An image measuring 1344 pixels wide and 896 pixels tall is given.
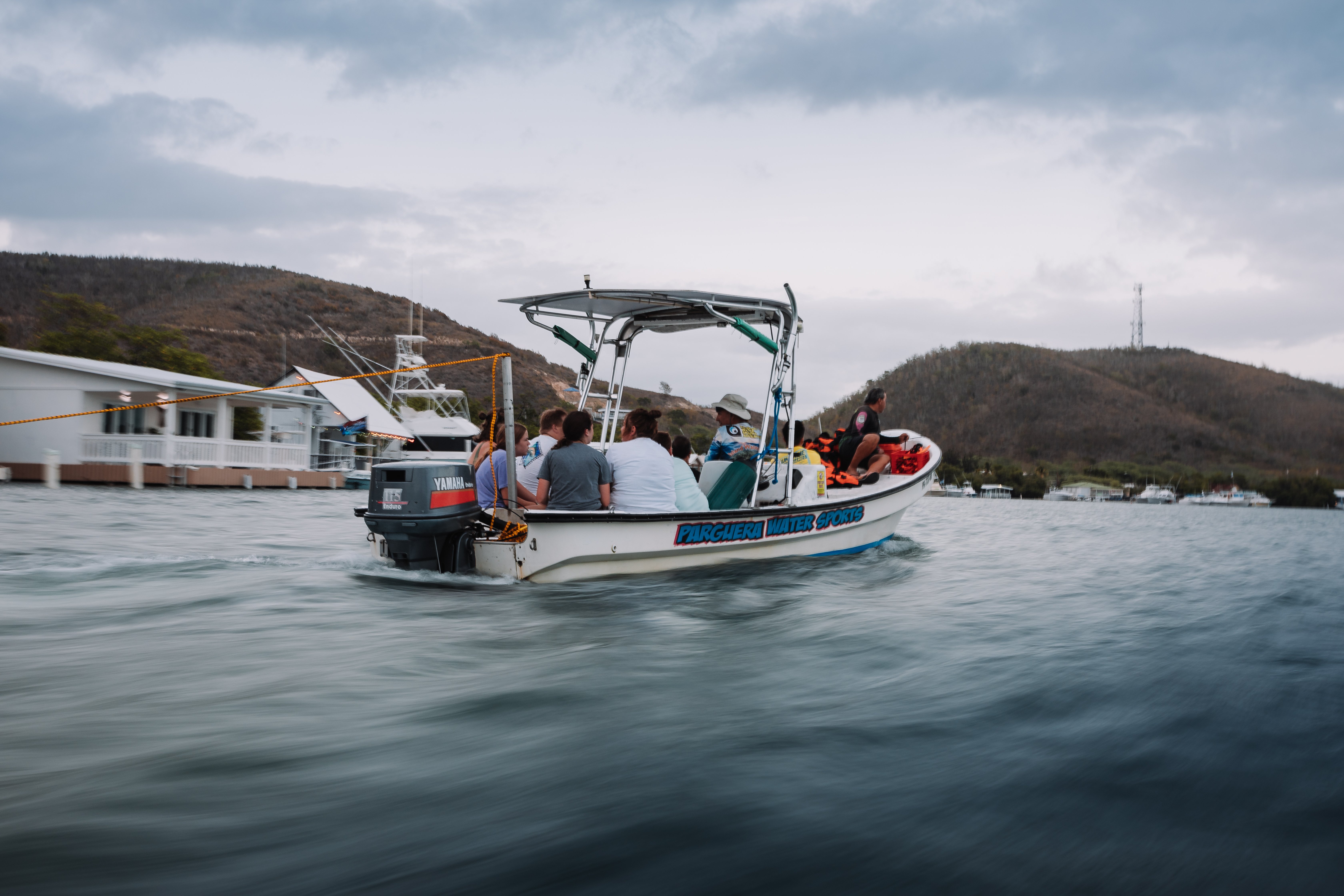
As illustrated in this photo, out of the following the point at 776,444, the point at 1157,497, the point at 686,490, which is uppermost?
the point at 776,444

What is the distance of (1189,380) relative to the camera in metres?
92.1

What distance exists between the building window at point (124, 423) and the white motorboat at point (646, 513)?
2039cm

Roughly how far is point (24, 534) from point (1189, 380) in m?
105

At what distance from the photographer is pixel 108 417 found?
24.1 metres

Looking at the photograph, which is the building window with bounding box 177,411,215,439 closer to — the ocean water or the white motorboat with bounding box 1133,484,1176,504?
the ocean water

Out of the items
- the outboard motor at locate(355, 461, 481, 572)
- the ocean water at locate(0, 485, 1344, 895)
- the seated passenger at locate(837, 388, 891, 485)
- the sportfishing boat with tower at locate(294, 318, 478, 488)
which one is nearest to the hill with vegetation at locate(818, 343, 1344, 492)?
the sportfishing boat with tower at locate(294, 318, 478, 488)

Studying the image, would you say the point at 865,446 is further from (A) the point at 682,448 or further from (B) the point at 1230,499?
(B) the point at 1230,499

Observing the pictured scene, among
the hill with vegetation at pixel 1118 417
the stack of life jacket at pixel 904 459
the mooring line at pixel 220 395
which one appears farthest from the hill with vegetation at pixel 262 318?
the stack of life jacket at pixel 904 459

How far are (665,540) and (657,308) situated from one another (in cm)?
250

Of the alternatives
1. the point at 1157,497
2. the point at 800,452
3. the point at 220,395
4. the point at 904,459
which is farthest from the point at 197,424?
the point at 1157,497

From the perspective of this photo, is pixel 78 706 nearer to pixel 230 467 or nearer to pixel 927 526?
pixel 927 526

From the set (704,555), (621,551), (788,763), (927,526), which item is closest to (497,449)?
(621,551)

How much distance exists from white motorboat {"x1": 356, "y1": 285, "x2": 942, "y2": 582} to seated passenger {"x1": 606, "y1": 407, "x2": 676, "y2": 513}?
0.68 ft

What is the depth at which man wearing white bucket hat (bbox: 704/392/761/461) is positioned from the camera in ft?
26.4
